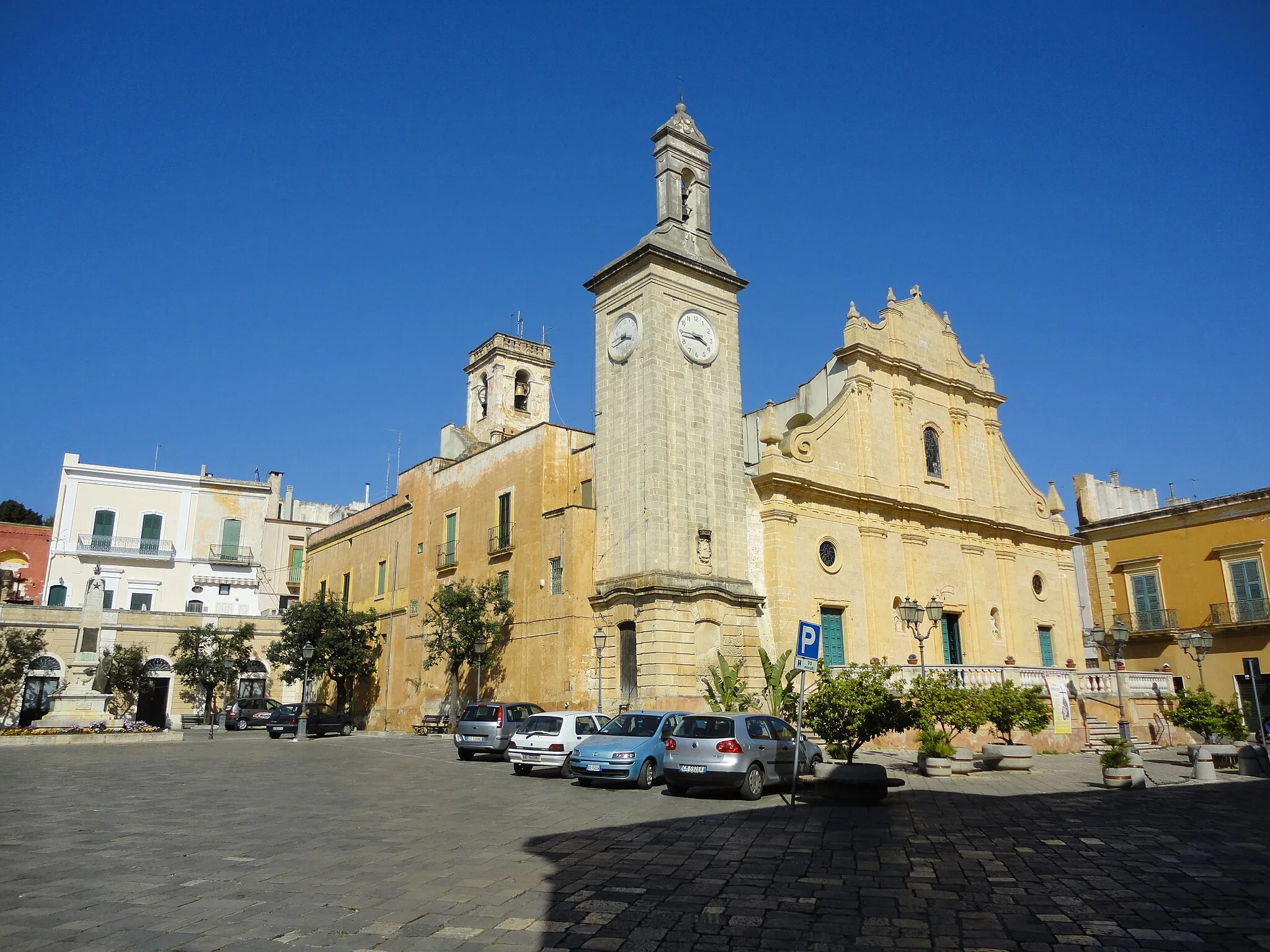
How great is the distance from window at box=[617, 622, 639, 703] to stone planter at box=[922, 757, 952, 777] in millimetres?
9883

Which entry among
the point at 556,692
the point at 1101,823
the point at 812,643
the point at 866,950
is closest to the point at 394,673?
the point at 556,692

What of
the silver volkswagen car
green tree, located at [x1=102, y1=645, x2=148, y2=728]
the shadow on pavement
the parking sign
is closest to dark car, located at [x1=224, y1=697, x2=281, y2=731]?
green tree, located at [x1=102, y1=645, x2=148, y2=728]

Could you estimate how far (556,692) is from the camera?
27.8m

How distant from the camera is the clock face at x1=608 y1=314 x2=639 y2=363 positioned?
2791 cm

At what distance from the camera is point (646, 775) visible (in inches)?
633

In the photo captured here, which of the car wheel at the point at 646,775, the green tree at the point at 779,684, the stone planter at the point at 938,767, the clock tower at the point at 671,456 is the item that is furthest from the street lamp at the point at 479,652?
the stone planter at the point at 938,767

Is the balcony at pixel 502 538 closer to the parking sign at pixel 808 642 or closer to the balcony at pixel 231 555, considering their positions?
the parking sign at pixel 808 642

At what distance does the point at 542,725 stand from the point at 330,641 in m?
22.1

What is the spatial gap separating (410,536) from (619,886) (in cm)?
3236

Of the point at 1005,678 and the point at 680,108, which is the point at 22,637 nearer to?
the point at 680,108

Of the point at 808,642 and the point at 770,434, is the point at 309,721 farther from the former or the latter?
the point at 808,642

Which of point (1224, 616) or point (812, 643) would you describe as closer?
point (812, 643)

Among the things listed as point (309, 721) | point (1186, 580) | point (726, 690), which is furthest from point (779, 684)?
point (1186, 580)

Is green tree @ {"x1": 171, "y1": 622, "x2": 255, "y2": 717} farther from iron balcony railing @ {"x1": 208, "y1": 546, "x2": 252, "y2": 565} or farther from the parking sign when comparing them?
the parking sign
